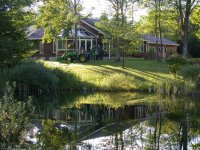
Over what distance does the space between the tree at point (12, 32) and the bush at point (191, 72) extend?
36.6 feet

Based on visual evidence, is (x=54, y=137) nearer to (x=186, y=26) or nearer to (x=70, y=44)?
(x=186, y=26)

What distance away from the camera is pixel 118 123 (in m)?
15.2

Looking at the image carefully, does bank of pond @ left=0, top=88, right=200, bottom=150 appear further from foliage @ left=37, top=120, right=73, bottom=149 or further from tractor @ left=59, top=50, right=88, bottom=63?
tractor @ left=59, top=50, right=88, bottom=63

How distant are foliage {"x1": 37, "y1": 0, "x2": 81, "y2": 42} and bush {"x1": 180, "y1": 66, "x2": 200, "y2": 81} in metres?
16.6

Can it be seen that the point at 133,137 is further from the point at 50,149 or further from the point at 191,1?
the point at 191,1

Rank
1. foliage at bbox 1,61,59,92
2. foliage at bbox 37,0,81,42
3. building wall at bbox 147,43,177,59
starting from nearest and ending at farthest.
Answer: foliage at bbox 1,61,59,92 → foliage at bbox 37,0,81,42 → building wall at bbox 147,43,177,59

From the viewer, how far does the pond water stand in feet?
37.1

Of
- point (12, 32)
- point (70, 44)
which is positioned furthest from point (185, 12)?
point (12, 32)

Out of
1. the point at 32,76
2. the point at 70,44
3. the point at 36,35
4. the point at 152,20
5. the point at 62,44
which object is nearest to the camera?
the point at 32,76

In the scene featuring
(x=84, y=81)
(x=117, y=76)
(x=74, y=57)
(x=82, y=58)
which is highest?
(x=74, y=57)

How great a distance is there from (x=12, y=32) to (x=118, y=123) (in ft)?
53.5

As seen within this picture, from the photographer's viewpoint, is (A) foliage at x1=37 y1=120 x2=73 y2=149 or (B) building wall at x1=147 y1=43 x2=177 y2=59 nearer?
(A) foliage at x1=37 y1=120 x2=73 y2=149

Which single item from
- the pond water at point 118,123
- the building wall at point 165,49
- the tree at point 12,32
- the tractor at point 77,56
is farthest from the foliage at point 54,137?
the building wall at point 165,49

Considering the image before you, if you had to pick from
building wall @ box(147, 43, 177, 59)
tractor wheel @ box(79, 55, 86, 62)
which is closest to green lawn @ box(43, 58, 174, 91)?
tractor wheel @ box(79, 55, 86, 62)
